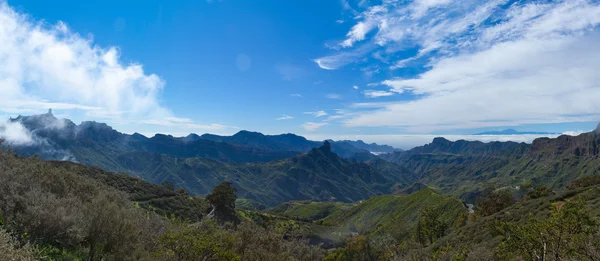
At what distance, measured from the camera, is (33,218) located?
54.9 feet

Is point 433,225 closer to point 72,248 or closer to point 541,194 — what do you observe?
point 541,194

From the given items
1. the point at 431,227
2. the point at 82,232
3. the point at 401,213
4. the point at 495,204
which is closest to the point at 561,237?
the point at 82,232

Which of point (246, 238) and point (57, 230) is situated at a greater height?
point (57, 230)

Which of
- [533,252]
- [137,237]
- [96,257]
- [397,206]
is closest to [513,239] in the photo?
[533,252]

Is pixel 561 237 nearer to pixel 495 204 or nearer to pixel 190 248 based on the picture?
pixel 190 248

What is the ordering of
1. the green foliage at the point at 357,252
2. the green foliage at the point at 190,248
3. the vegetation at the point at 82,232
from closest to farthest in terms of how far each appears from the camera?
the vegetation at the point at 82,232 < the green foliage at the point at 190,248 < the green foliage at the point at 357,252

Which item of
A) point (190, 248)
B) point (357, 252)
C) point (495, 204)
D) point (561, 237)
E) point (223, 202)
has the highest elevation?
point (561, 237)

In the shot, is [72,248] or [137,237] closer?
[72,248]

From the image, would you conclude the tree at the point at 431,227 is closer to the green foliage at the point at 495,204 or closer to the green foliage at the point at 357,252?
the green foliage at the point at 495,204

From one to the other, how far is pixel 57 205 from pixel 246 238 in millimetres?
14604

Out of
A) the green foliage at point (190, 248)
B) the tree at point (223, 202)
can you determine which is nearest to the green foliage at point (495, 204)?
the tree at point (223, 202)

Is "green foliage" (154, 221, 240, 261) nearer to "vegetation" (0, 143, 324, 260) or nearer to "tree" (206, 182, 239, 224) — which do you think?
"vegetation" (0, 143, 324, 260)

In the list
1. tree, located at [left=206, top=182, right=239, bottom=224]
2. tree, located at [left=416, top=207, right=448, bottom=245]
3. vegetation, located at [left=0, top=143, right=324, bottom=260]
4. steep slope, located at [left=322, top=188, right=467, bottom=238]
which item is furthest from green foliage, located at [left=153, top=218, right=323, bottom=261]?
steep slope, located at [left=322, top=188, right=467, bottom=238]

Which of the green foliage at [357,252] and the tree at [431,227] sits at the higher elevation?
the tree at [431,227]
